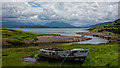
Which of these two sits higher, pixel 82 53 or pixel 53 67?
pixel 82 53

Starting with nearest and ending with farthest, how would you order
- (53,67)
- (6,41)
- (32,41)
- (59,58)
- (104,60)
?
1. (53,67)
2. (104,60)
3. (59,58)
4. (6,41)
5. (32,41)

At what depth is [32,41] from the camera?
61.3 metres

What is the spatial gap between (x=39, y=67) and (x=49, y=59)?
17.5 feet

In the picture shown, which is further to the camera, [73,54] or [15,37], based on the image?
[15,37]

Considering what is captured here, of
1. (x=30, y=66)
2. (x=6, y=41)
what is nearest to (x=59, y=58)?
(x=30, y=66)

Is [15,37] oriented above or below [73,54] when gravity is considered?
above

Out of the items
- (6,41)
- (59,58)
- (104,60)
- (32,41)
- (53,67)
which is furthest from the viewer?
(32,41)

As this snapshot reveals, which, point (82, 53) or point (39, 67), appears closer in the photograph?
point (39, 67)

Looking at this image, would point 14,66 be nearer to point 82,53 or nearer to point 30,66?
point 30,66

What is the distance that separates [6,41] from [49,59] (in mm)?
38139

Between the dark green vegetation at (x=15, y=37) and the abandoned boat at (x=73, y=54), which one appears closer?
the abandoned boat at (x=73, y=54)

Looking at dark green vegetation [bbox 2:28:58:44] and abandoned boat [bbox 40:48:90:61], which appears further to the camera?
dark green vegetation [bbox 2:28:58:44]

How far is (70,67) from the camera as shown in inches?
760

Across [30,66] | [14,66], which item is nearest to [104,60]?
[30,66]
